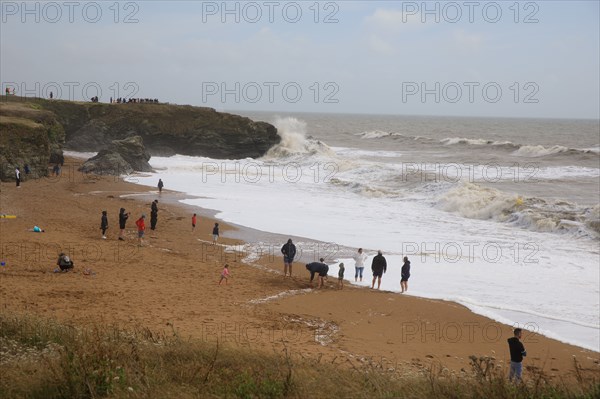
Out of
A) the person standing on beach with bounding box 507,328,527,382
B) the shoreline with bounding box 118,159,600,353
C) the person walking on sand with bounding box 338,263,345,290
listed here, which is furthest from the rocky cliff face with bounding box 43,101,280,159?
the person standing on beach with bounding box 507,328,527,382

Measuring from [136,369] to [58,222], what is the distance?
1703 centimetres

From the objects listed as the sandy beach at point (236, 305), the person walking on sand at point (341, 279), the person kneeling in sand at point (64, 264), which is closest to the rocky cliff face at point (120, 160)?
the sandy beach at point (236, 305)

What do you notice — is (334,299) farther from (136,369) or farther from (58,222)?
(58,222)

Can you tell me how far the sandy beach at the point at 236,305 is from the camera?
10977 mm

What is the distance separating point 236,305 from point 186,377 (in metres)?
6.70

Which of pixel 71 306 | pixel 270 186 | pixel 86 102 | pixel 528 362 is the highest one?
pixel 86 102

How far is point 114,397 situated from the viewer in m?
5.97

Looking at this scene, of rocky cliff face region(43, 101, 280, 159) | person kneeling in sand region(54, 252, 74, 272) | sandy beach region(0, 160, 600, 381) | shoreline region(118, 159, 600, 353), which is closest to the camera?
sandy beach region(0, 160, 600, 381)

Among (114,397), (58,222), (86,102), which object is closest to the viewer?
(114,397)

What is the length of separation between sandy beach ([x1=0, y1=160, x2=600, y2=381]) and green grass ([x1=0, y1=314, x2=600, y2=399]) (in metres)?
1.60

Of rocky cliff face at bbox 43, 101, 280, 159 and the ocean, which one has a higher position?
rocky cliff face at bbox 43, 101, 280, 159

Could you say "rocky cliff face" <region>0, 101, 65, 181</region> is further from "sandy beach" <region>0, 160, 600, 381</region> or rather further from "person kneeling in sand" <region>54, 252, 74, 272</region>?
"person kneeling in sand" <region>54, 252, 74, 272</region>

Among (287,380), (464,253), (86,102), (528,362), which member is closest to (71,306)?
(287,380)

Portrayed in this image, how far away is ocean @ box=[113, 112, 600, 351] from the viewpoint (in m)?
15.2
